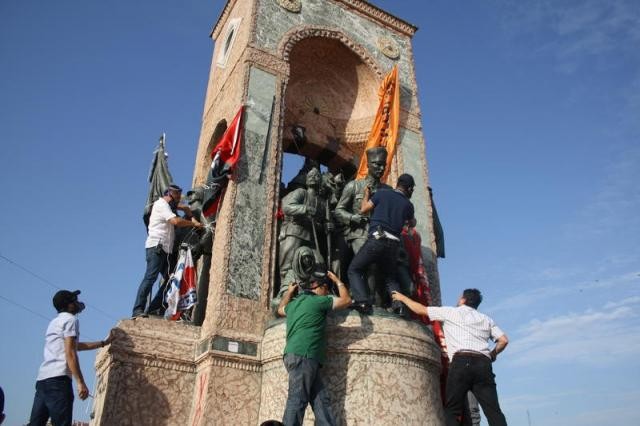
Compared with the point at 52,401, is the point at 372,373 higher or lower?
higher

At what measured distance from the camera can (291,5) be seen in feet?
32.4

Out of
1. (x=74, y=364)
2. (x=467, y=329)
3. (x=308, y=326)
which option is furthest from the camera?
(x=308, y=326)

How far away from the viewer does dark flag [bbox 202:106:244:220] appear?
764cm

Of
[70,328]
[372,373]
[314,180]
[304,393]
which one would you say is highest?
[314,180]

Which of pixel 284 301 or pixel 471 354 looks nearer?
pixel 471 354

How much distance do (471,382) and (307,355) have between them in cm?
147

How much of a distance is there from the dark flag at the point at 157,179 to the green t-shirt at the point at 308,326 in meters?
3.94

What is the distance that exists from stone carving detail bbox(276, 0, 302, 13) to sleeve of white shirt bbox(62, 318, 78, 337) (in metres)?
6.76

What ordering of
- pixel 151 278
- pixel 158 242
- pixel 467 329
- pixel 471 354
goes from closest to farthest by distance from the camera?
pixel 471 354 < pixel 467 329 < pixel 151 278 < pixel 158 242

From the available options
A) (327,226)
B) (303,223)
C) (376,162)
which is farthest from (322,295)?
(376,162)

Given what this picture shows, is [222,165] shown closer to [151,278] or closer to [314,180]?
[314,180]

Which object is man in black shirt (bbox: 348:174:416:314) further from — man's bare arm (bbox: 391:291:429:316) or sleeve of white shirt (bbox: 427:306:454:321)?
sleeve of white shirt (bbox: 427:306:454:321)

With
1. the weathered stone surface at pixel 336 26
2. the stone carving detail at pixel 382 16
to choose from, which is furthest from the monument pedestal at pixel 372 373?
the stone carving detail at pixel 382 16

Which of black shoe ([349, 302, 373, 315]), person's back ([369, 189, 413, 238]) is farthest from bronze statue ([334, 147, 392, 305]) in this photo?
black shoe ([349, 302, 373, 315])
